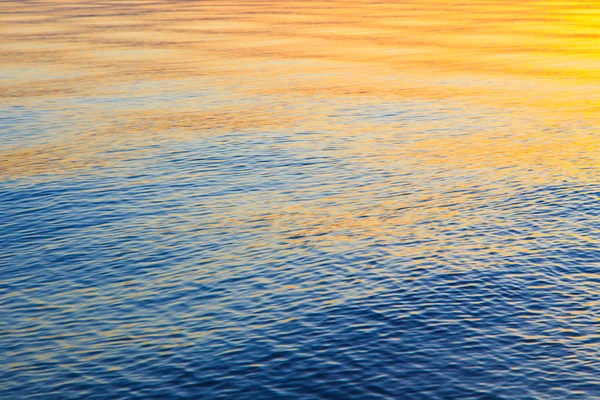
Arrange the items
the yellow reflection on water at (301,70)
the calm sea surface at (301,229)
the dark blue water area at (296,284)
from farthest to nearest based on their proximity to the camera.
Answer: the yellow reflection on water at (301,70)
the calm sea surface at (301,229)
the dark blue water area at (296,284)

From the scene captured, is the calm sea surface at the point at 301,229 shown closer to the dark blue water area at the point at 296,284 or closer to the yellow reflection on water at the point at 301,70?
the dark blue water area at the point at 296,284

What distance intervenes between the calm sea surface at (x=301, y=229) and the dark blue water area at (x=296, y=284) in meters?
0.10

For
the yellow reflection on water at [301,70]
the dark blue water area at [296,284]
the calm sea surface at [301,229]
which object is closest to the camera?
the dark blue water area at [296,284]

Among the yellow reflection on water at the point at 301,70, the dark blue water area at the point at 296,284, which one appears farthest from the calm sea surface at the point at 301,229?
the yellow reflection on water at the point at 301,70

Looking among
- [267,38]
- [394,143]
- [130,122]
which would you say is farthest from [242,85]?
[267,38]

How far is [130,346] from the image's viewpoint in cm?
2892

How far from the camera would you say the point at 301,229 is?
40.3 m

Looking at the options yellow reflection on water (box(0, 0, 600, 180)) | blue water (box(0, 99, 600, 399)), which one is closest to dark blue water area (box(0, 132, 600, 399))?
blue water (box(0, 99, 600, 399))

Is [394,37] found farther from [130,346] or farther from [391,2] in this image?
[130,346]

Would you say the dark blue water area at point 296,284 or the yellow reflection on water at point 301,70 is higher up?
the yellow reflection on water at point 301,70

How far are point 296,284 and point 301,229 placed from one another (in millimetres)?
6688

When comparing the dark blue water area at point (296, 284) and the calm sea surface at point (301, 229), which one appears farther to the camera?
the calm sea surface at point (301, 229)

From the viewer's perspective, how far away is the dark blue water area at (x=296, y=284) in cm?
2684

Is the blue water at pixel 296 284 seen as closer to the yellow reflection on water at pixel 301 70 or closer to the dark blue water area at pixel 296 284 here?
the dark blue water area at pixel 296 284
